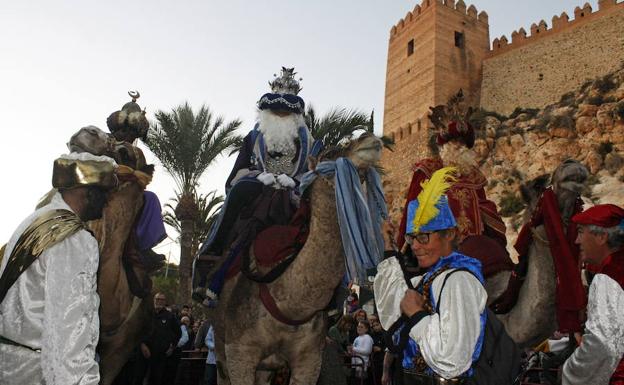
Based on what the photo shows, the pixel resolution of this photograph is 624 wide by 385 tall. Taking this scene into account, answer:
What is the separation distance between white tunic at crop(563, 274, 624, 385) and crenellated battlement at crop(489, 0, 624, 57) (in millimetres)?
44837

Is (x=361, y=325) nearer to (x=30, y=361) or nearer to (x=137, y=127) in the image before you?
(x=137, y=127)

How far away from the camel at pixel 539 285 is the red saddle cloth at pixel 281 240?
69.6 inches

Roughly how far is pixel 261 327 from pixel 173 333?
5354mm

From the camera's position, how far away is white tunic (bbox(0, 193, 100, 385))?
82.6 inches

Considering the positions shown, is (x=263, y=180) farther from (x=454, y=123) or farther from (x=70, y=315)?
(x=70, y=315)

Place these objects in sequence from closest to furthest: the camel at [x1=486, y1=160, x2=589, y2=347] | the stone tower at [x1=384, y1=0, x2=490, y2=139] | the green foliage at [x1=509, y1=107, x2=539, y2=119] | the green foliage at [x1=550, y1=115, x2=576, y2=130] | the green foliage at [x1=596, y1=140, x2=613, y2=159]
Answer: the camel at [x1=486, y1=160, x2=589, y2=347] < the green foliage at [x1=596, y1=140, x2=613, y2=159] < the green foliage at [x1=550, y1=115, x2=576, y2=130] < the green foliage at [x1=509, y1=107, x2=539, y2=119] < the stone tower at [x1=384, y1=0, x2=490, y2=139]

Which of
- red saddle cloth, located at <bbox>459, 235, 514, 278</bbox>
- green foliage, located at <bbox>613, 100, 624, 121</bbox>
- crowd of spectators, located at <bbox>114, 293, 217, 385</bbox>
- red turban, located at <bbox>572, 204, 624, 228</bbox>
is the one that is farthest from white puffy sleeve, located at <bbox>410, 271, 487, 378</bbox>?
green foliage, located at <bbox>613, 100, 624, 121</bbox>

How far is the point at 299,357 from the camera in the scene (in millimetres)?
4141

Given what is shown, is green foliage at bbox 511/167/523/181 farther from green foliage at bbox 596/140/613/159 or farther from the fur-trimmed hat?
the fur-trimmed hat

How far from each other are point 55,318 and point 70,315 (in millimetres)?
55

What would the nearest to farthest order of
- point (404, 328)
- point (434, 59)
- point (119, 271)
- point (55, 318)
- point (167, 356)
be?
point (55, 318)
point (404, 328)
point (119, 271)
point (167, 356)
point (434, 59)

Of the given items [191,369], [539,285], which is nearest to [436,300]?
[539,285]

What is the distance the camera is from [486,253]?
4.63 meters

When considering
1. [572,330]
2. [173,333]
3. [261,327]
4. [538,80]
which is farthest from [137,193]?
[538,80]
